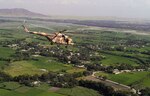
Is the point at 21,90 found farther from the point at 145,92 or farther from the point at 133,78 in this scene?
the point at 133,78

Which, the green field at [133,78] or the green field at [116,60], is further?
the green field at [116,60]

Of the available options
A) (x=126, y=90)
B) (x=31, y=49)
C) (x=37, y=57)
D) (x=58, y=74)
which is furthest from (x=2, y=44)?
(x=126, y=90)

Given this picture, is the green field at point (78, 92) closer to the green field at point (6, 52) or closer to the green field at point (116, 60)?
the green field at point (116, 60)

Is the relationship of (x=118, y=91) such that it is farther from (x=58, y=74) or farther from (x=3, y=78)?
(x=3, y=78)

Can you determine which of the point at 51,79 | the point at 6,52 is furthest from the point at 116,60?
the point at 6,52

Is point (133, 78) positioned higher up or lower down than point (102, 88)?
lower down

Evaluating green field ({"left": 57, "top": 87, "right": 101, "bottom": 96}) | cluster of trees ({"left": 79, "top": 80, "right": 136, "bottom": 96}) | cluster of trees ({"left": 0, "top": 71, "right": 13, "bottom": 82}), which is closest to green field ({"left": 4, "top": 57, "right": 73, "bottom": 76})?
cluster of trees ({"left": 0, "top": 71, "right": 13, "bottom": 82})

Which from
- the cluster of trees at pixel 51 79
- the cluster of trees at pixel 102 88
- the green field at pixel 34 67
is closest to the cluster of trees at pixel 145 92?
the cluster of trees at pixel 102 88

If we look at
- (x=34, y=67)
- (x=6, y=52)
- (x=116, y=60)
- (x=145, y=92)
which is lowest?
(x=116, y=60)

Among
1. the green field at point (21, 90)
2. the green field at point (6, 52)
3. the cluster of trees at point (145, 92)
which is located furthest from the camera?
the green field at point (6, 52)

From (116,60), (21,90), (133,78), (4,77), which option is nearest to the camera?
(21,90)

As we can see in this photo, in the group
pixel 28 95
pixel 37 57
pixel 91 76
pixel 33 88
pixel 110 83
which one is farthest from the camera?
pixel 37 57
